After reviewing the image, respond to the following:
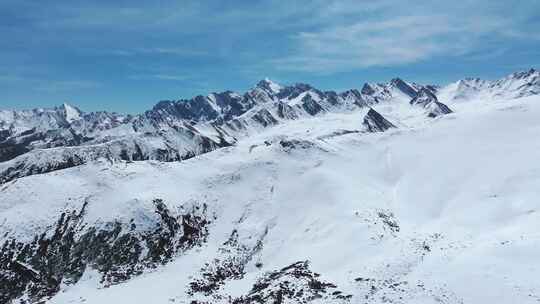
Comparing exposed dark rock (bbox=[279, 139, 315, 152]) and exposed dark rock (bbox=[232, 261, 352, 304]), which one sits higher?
exposed dark rock (bbox=[279, 139, 315, 152])

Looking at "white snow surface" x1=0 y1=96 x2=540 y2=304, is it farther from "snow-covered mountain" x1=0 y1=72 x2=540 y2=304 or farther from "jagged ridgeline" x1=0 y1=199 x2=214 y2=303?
"jagged ridgeline" x1=0 y1=199 x2=214 y2=303

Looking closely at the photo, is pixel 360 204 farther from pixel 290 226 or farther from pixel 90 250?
pixel 90 250

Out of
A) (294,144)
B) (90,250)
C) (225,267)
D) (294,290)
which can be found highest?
(294,144)

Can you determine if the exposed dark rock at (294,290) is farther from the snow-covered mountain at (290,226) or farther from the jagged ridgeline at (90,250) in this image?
the jagged ridgeline at (90,250)

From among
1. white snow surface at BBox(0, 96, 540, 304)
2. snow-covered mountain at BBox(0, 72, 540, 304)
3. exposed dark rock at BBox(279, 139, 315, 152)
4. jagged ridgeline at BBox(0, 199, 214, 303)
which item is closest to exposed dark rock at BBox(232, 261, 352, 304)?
snow-covered mountain at BBox(0, 72, 540, 304)

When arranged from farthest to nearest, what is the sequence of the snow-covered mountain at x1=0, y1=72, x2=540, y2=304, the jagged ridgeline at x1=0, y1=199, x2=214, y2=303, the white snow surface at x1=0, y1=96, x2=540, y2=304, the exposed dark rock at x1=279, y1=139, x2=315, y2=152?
the exposed dark rock at x1=279, y1=139, x2=315, y2=152
the jagged ridgeline at x1=0, y1=199, x2=214, y2=303
the snow-covered mountain at x1=0, y1=72, x2=540, y2=304
the white snow surface at x1=0, y1=96, x2=540, y2=304

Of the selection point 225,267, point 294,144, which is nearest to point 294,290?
point 225,267
